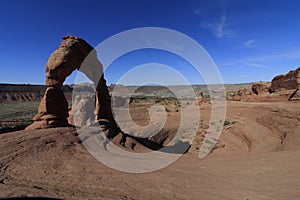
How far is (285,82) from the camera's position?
2625cm

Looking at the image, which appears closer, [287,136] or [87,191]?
[87,191]

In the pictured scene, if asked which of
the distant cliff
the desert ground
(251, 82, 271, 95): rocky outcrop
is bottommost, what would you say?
the desert ground

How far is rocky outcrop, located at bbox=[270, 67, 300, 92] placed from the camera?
80.2ft

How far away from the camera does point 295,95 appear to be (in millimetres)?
20953

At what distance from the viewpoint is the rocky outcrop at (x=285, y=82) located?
80.2 feet

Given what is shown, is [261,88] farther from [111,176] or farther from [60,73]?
[111,176]

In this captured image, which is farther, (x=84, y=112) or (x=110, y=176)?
(x=84, y=112)

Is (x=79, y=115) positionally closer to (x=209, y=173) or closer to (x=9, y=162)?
(x=9, y=162)

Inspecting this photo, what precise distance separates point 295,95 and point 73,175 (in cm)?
2202

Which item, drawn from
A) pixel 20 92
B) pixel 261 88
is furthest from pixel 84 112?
pixel 20 92

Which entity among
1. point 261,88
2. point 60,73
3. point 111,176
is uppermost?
point 60,73

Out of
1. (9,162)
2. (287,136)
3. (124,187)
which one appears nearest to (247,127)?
(287,136)

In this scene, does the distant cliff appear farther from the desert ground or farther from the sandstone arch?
the desert ground

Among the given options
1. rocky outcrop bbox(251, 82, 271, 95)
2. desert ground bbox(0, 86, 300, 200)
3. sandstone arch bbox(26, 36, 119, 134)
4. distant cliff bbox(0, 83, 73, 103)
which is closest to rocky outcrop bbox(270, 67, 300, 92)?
rocky outcrop bbox(251, 82, 271, 95)
